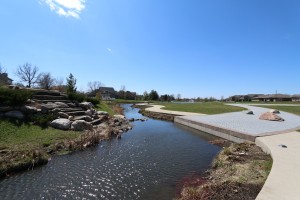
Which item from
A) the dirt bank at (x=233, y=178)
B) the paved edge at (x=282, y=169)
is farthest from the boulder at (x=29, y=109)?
the paved edge at (x=282, y=169)

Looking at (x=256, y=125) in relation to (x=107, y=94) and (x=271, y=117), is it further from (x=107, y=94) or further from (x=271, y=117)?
(x=107, y=94)

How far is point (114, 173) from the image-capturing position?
8453 mm

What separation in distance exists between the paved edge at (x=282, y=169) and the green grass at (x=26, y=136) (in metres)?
9.59

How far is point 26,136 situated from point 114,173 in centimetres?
612

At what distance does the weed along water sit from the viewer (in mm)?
6879

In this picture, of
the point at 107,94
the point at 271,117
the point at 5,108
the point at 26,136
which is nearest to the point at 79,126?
the point at 26,136

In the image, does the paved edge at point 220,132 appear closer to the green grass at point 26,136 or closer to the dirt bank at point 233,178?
the dirt bank at point 233,178

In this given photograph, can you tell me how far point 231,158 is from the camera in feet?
30.5

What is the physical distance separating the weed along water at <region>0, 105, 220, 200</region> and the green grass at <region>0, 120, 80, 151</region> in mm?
1627

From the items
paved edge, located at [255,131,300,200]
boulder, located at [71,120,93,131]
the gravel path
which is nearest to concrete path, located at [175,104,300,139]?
the gravel path

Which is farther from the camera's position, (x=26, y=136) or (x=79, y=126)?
(x=79, y=126)

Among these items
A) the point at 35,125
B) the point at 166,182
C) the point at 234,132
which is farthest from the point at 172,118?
the point at 166,182

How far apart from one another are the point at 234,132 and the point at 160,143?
4.91m

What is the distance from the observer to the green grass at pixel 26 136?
10.2m
